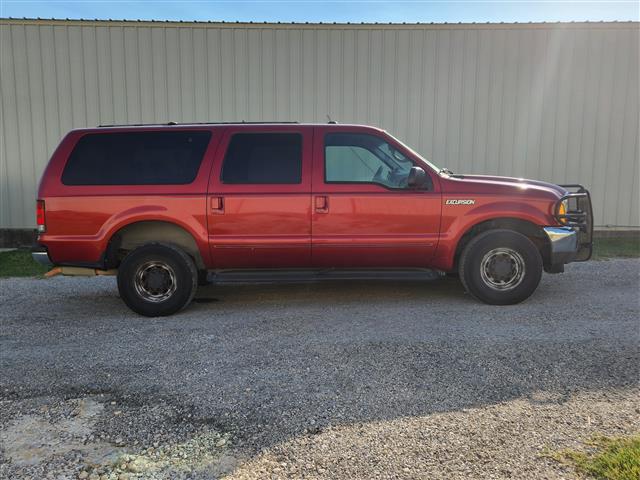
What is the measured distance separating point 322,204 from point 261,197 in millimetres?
629

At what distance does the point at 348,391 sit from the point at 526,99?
8388 mm

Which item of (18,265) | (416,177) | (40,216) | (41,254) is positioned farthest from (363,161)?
(18,265)

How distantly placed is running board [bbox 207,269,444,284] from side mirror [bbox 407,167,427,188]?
3.09 ft

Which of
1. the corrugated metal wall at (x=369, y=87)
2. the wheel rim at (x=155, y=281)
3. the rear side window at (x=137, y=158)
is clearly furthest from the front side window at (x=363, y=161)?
the corrugated metal wall at (x=369, y=87)

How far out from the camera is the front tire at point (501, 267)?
4.93 metres

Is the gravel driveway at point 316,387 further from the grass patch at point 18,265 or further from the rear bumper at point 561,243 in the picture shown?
the grass patch at point 18,265

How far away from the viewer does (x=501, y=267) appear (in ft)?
16.4

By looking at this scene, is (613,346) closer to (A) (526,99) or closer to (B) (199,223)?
(B) (199,223)

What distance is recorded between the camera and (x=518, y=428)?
2.58 meters

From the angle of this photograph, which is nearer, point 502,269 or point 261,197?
point 261,197

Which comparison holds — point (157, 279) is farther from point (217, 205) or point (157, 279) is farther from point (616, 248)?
point (616, 248)

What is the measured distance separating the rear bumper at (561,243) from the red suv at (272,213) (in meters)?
A: 0.01

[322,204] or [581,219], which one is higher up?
[322,204]

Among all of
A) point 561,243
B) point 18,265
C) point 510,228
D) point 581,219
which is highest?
point 581,219
